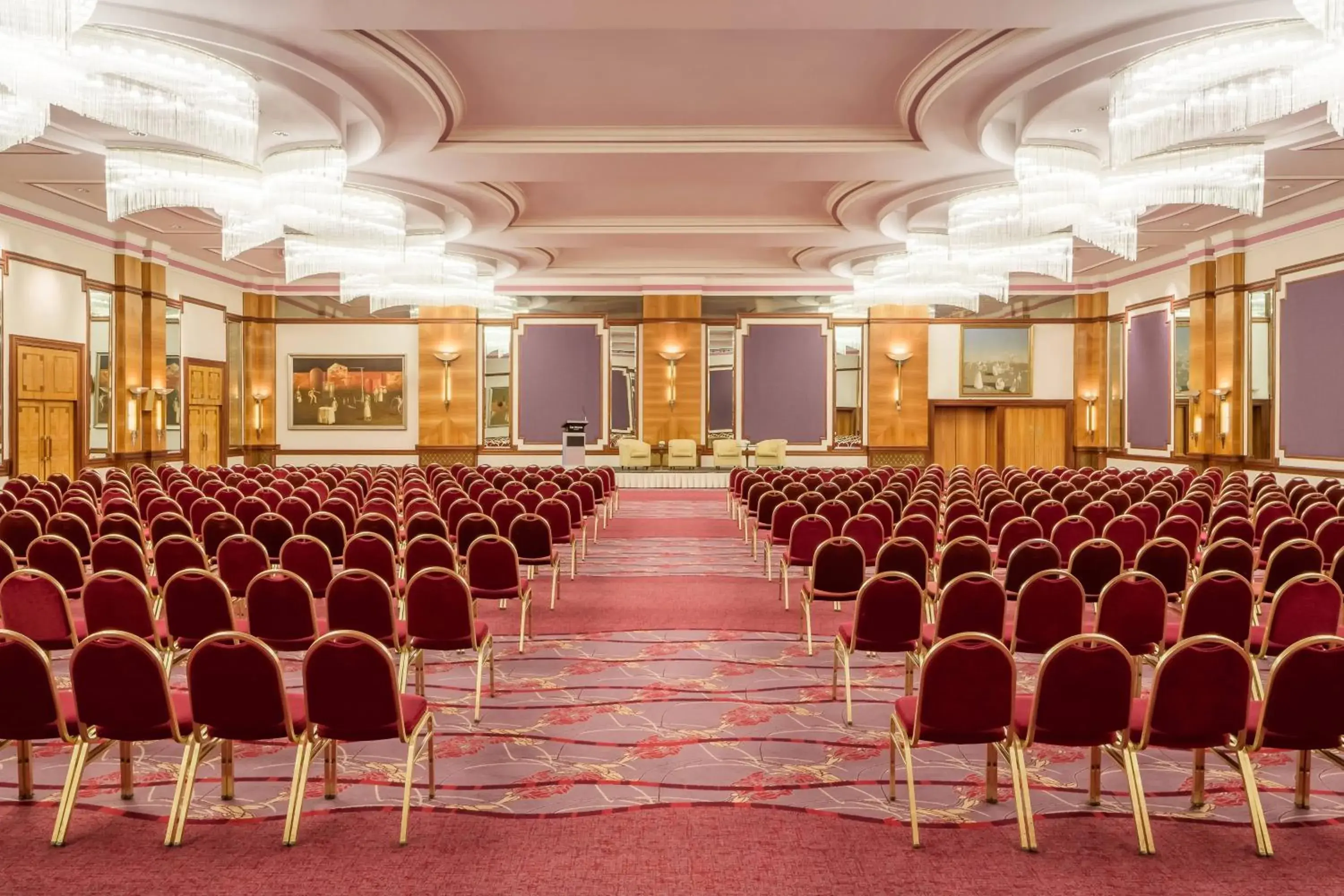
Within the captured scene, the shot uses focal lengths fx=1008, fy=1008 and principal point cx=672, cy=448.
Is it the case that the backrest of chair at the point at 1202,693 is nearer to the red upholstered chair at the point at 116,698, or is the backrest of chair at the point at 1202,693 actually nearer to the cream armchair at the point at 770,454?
the red upholstered chair at the point at 116,698

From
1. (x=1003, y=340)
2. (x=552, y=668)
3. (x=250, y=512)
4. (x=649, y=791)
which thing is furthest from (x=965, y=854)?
(x=1003, y=340)

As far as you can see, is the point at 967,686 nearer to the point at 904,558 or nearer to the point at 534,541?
the point at 904,558

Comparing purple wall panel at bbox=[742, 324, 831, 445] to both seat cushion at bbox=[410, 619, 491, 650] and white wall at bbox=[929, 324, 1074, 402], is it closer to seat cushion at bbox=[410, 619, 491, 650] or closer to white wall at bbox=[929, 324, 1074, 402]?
white wall at bbox=[929, 324, 1074, 402]

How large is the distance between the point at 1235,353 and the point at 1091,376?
6207 mm

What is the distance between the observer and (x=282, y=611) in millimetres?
5496

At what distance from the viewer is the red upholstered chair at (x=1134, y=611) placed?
536 cm

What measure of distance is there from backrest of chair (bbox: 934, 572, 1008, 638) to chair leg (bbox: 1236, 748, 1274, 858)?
1.56 meters

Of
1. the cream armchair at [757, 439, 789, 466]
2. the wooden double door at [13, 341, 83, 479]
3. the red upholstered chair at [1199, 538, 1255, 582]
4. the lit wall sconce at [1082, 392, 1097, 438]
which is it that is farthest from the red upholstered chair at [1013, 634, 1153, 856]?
the lit wall sconce at [1082, 392, 1097, 438]

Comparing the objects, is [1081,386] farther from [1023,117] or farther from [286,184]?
[286,184]

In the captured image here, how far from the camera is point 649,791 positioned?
14.3ft

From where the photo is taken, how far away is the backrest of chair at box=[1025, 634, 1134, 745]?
12.4ft

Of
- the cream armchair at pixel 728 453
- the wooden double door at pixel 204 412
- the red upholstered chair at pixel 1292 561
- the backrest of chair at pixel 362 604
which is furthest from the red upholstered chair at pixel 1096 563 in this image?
the wooden double door at pixel 204 412

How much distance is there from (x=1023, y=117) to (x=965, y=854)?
8346 mm

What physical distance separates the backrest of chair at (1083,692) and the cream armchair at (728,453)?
18.4m
